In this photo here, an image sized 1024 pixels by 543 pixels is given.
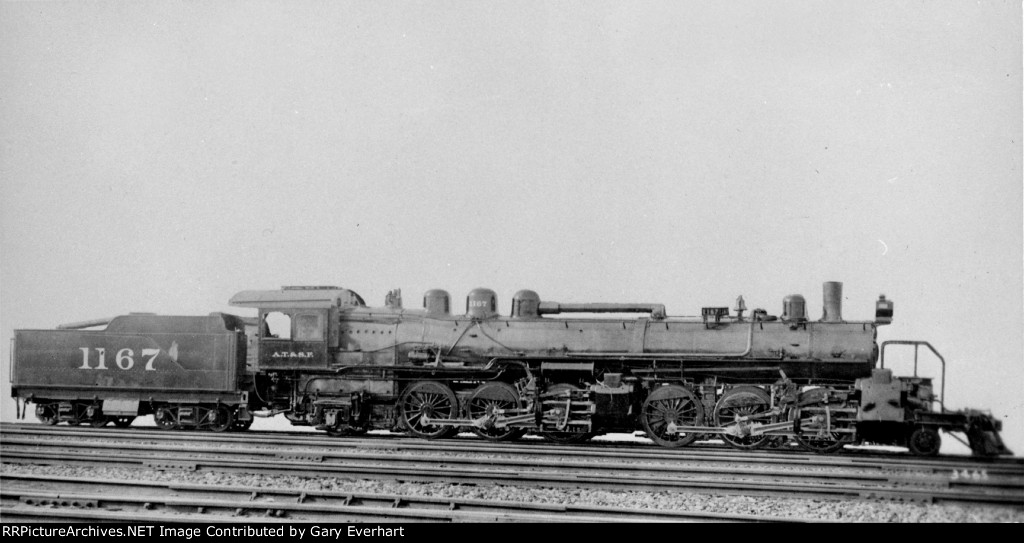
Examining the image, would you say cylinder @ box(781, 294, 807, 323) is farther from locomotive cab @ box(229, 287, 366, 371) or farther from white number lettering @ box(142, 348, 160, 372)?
white number lettering @ box(142, 348, 160, 372)

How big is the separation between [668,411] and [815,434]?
2378 millimetres

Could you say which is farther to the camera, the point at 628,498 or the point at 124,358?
the point at 124,358

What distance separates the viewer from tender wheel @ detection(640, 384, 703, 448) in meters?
14.9

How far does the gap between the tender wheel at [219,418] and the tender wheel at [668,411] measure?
25.3 ft

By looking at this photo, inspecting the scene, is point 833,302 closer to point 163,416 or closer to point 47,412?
point 163,416

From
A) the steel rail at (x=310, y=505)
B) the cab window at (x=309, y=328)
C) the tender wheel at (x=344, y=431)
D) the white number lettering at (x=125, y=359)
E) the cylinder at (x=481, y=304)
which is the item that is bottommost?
the tender wheel at (x=344, y=431)

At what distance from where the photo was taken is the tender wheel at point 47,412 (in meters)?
17.2

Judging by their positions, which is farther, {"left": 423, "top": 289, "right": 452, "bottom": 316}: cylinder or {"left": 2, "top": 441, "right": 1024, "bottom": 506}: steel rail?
{"left": 423, "top": 289, "right": 452, "bottom": 316}: cylinder

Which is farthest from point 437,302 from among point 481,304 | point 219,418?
point 219,418

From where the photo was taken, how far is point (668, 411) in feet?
49.1

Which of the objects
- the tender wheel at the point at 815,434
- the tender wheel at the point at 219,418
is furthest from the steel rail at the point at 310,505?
the tender wheel at the point at 219,418

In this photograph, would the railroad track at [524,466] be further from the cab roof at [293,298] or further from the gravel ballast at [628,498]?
the cab roof at [293,298]

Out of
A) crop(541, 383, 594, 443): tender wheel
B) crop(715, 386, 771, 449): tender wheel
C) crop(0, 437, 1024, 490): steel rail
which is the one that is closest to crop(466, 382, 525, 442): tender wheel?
crop(541, 383, 594, 443): tender wheel

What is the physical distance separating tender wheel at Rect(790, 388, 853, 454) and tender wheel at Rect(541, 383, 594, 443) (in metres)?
3.45
